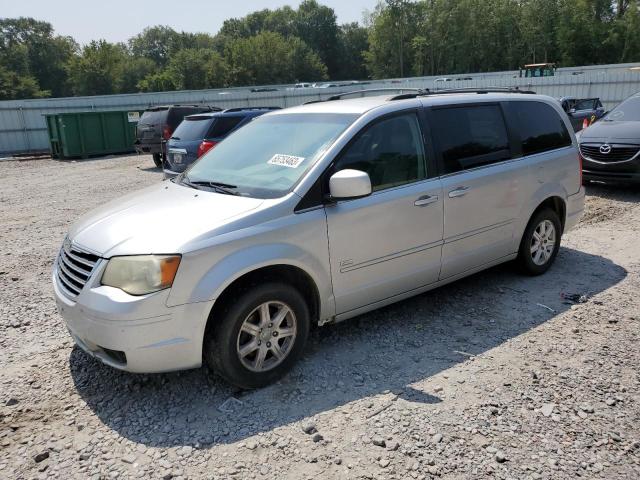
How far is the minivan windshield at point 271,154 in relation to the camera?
3.70m

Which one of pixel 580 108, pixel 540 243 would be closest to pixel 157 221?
pixel 540 243

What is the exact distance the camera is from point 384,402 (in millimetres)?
3309

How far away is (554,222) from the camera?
5.36 meters

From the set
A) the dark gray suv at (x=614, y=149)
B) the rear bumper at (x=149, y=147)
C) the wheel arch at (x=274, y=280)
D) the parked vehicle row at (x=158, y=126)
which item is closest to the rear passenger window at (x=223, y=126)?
the parked vehicle row at (x=158, y=126)

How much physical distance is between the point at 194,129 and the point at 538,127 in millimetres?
7693

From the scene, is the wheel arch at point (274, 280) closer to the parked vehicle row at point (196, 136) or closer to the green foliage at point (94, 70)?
the parked vehicle row at point (196, 136)

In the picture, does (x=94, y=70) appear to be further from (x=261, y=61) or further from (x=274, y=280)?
(x=274, y=280)

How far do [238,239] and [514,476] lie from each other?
201 centimetres

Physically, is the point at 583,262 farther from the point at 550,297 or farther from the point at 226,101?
the point at 226,101

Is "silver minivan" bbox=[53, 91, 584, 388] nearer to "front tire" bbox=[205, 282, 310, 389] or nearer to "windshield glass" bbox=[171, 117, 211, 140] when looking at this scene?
"front tire" bbox=[205, 282, 310, 389]

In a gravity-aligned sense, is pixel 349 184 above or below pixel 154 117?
below

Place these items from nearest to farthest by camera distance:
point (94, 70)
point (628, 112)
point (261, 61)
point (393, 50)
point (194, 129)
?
point (628, 112), point (194, 129), point (94, 70), point (261, 61), point (393, 50)

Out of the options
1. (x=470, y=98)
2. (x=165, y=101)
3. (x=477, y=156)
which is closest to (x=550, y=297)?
(x=477, y=156)

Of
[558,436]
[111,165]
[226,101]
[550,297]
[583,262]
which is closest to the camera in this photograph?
[558,436]
